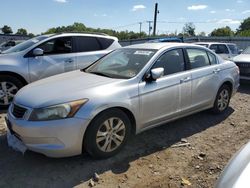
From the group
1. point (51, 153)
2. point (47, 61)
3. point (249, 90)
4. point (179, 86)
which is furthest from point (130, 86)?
point (249, 90)

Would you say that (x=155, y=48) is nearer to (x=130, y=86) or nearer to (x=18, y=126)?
(x=130, y=86)

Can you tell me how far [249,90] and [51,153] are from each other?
680 centimetres

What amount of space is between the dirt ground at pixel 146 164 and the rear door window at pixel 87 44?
3.12m

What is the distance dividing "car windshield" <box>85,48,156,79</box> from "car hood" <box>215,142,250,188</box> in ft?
7.52

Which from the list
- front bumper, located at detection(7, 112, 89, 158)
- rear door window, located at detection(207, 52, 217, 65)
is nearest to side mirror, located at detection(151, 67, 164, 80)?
front bumper, located at detection(7, 112, 89, 158)

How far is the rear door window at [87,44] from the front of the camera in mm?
7227

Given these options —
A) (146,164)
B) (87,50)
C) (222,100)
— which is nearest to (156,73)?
(146,164)

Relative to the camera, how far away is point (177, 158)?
4062mm

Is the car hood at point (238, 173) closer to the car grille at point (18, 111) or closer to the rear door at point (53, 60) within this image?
the car grille at point (18, 111)

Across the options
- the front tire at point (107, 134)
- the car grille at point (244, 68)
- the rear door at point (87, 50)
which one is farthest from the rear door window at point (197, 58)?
the car grille at point (244, 68)

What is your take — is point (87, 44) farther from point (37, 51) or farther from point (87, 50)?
point (37, 51)

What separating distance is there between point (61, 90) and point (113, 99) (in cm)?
71

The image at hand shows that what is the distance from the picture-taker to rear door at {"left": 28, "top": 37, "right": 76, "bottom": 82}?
6500mm

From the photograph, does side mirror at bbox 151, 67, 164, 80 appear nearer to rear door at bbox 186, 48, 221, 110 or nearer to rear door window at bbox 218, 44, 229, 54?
rear door at bbox 186, 48, 221, 110
